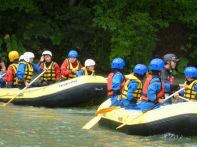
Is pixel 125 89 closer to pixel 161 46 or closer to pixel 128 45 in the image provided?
pixel 128 45

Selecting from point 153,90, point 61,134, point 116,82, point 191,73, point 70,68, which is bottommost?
point 61,134

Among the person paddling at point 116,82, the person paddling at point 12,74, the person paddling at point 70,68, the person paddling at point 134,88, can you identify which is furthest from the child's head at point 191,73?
the person paddling at point 12,74

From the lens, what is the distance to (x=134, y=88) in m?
10.0

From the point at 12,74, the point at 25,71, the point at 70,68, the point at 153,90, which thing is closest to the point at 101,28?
the point at 70,68

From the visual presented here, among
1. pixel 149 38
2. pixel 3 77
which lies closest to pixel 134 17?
pixel 149 38

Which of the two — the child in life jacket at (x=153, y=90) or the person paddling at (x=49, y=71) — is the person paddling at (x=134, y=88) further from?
the person paddling at (x=49, y=71)

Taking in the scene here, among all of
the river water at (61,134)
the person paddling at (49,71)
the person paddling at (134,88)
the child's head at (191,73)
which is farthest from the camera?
the person paddling at (49,71)

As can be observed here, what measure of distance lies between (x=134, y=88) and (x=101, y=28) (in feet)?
42.6

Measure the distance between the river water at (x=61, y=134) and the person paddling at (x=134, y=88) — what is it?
0.52m

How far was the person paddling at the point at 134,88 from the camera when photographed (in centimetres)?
1001

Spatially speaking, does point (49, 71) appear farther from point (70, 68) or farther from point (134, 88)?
point (134, 88)

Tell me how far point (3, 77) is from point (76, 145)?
18.9ft

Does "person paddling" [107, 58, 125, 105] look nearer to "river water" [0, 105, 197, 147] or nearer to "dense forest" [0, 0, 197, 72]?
"river water" [0, 105, 197, 147]

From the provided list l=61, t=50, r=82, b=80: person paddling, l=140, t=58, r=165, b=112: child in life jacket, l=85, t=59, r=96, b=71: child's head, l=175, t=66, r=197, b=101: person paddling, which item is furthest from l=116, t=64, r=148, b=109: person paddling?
l=61, t=50, r=82, b=80: person paddling
